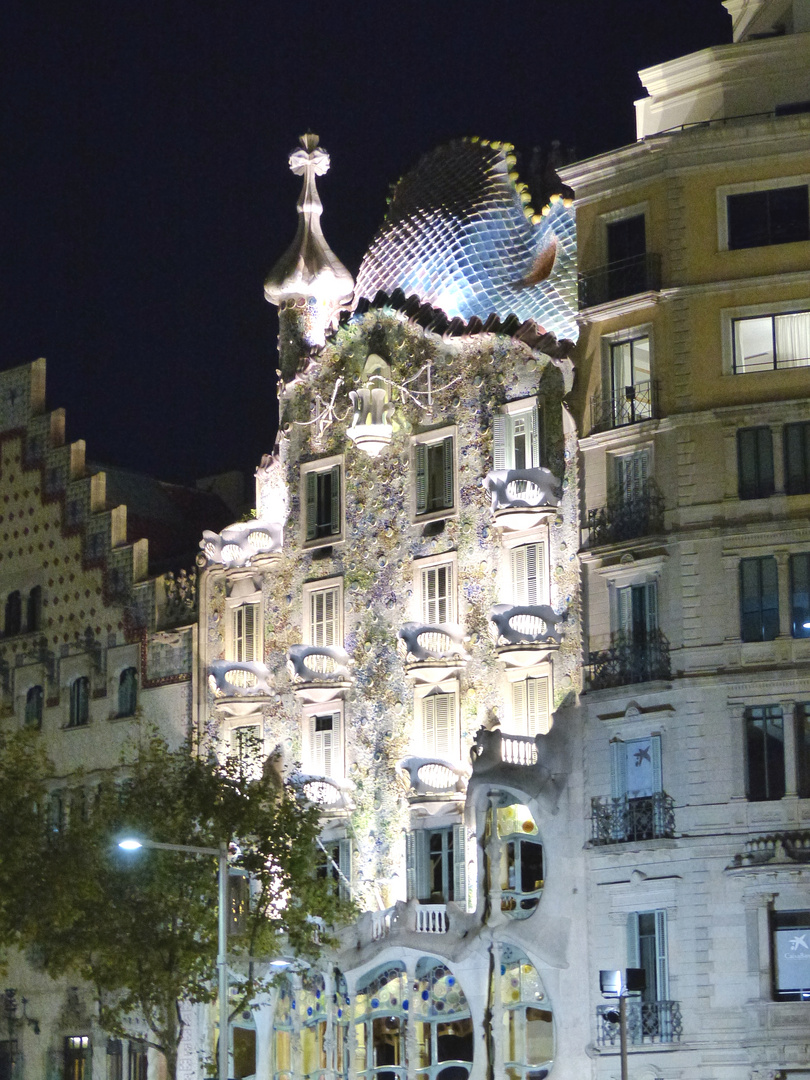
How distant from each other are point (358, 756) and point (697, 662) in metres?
10.1

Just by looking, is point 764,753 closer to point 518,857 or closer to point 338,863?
point 518,857

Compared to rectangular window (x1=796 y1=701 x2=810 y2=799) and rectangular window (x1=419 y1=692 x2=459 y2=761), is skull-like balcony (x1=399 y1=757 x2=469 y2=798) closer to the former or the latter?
rectangular window (x1=419 y1=692 x2=459 y2=761)

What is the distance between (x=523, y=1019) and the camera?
164 feet

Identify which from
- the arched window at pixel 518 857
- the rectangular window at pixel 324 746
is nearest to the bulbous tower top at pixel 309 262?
the rectangular window at pixel 324 746

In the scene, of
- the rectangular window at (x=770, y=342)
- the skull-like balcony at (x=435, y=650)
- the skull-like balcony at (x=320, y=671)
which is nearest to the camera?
the rectangular window at (x=770, y=342)

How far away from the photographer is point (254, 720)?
57.5 metres

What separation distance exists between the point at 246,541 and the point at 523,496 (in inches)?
335

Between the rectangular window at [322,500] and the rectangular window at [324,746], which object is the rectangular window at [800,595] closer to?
the rectangular window at [324,746]

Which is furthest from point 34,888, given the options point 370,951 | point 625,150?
point 625,150

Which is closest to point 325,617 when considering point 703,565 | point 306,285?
point 306,285

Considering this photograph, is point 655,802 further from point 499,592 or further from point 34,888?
point 34,888

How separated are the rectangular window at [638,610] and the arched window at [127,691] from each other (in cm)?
1583

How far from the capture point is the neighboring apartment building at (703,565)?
46.6 metres

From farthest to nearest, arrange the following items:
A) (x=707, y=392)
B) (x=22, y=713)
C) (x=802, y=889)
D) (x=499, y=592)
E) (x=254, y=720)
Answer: (x=22, y=713) → (x=254, y=720) → (x=499, y=592) → (x=707, y=392) → (x=802, y=889)
